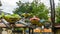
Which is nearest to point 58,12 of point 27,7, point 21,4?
point 27,7

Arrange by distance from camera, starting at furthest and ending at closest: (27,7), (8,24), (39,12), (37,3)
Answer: (27,7)
(37,3)
(39,12)
(8,24)

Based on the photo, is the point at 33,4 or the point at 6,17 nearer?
the point at 6,17

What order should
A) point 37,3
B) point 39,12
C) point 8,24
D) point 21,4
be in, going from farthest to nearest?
1. point 21,4
2. point 37,3
3. point 39,12
4. point 8,24

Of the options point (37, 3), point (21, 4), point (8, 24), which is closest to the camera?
point (8, 24)

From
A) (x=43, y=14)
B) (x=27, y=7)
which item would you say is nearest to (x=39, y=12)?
(x=43, y=14)

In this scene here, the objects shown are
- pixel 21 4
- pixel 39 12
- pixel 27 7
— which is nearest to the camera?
pixel 39 12

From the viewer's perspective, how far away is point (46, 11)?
24797 mm

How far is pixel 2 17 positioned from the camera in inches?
299

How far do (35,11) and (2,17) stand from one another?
16.8 meters

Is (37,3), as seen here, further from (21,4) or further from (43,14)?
(21,4)

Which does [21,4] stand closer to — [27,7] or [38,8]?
[27,7]

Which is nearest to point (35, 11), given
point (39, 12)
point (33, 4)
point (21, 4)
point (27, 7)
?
point (39, 12)

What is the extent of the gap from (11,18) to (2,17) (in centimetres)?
33

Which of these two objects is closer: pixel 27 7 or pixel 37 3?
pixel 37 3
